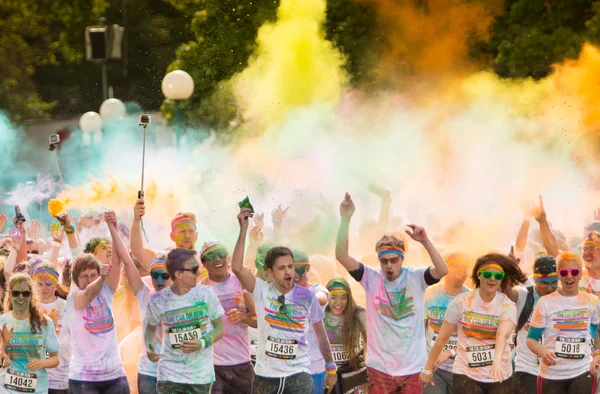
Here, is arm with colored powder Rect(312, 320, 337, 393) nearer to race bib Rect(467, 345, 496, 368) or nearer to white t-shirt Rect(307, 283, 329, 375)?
white t-shirt Rect(307, 283, 329, 375)

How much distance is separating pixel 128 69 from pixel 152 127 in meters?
3.93

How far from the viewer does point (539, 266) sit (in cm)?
874

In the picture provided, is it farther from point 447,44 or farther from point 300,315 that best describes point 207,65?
point 300,315

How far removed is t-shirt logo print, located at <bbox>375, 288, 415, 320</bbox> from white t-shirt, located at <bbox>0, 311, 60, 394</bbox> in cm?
231

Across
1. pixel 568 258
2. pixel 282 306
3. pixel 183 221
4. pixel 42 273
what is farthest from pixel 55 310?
pixel 568 258

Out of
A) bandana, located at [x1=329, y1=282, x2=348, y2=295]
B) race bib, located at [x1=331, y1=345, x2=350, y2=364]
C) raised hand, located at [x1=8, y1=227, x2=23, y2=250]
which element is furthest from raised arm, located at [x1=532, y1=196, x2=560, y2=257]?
raised hand, located at [x1=8, y1=227, x2=23, y2=250]

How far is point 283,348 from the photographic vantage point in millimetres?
7828

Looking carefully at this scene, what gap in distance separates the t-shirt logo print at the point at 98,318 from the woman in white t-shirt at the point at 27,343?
0.83 ft

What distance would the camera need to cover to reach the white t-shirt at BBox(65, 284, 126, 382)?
8180 millimetres

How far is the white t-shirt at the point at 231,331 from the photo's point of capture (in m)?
8.45

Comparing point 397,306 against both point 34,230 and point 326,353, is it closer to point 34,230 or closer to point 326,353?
point 326,353

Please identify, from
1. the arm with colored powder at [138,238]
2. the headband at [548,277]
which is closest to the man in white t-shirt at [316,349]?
the arm with colored powder at [138,238]

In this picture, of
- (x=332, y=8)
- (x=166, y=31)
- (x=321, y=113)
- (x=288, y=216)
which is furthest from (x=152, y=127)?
(x=288, y=216)

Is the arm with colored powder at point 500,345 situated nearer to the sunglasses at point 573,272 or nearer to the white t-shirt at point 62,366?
the sunglasses at point 573,272
